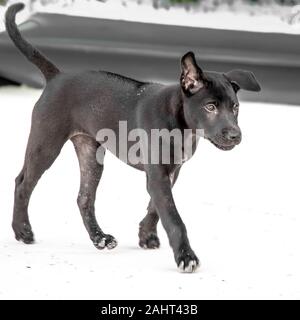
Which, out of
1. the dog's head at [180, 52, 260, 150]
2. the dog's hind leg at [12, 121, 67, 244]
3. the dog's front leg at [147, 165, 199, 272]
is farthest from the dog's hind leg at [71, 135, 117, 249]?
the dog's head at [180, 52, 260, 150]

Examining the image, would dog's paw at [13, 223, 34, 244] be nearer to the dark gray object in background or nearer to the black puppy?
the black puppy

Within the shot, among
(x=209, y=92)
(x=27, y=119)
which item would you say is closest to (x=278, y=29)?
(x=27, y=119)

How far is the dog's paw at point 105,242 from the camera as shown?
3.75m

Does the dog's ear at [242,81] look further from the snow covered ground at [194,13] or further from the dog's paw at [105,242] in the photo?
the snow covered ground at [194,13]

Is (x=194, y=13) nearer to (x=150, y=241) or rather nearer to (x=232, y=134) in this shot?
(x=150, y=241)

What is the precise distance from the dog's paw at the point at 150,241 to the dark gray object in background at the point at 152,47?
302 cm

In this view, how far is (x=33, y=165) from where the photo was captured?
12.6 feet

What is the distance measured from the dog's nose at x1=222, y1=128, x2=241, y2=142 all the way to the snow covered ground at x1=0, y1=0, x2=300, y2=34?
132 inches

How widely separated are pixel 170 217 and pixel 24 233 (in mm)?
765

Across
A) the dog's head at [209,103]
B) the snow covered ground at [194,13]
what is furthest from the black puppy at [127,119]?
the snow covered ground at [194,13]

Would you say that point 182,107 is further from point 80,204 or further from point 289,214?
point 289,214

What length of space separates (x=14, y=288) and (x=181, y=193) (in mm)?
2018

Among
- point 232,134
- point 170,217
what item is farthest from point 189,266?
point 232,134

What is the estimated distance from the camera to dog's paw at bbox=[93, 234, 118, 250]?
3.75 meters
